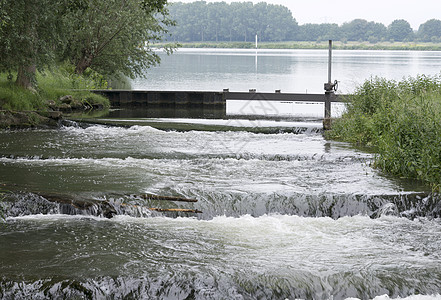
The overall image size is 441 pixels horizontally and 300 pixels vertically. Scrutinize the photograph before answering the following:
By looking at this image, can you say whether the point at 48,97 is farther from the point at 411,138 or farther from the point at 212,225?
the point at 212,225

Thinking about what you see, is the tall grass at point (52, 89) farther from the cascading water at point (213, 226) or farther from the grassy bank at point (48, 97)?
the cascading water at point (213, 226)

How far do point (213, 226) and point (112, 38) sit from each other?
21.6 meters

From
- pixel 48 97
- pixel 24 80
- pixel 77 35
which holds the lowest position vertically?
pixel 48 97

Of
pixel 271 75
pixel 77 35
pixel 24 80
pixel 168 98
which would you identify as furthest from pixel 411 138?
pixel 271 75

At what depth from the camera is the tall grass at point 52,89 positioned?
20.7 meters

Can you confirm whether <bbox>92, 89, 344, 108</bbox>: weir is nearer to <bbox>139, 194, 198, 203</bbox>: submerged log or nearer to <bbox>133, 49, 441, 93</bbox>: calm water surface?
<bbox>133, 49, 441, 93</bbox>: calm water surface

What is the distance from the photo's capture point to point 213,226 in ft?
31.1

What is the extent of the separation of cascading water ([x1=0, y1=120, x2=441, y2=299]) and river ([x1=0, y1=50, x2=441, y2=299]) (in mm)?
21

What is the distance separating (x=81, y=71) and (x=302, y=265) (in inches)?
957

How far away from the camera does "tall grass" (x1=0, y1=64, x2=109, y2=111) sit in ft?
67.9

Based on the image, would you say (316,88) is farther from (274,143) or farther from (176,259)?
(176,259)

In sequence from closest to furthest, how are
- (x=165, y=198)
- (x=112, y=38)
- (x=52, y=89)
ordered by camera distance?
1. (x=165, y=198)
2. (x=52, y=89)
3. (x=112, y=38)

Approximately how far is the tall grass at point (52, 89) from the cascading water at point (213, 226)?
601 cm

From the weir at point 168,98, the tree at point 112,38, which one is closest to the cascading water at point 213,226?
the weir at point 168,98
